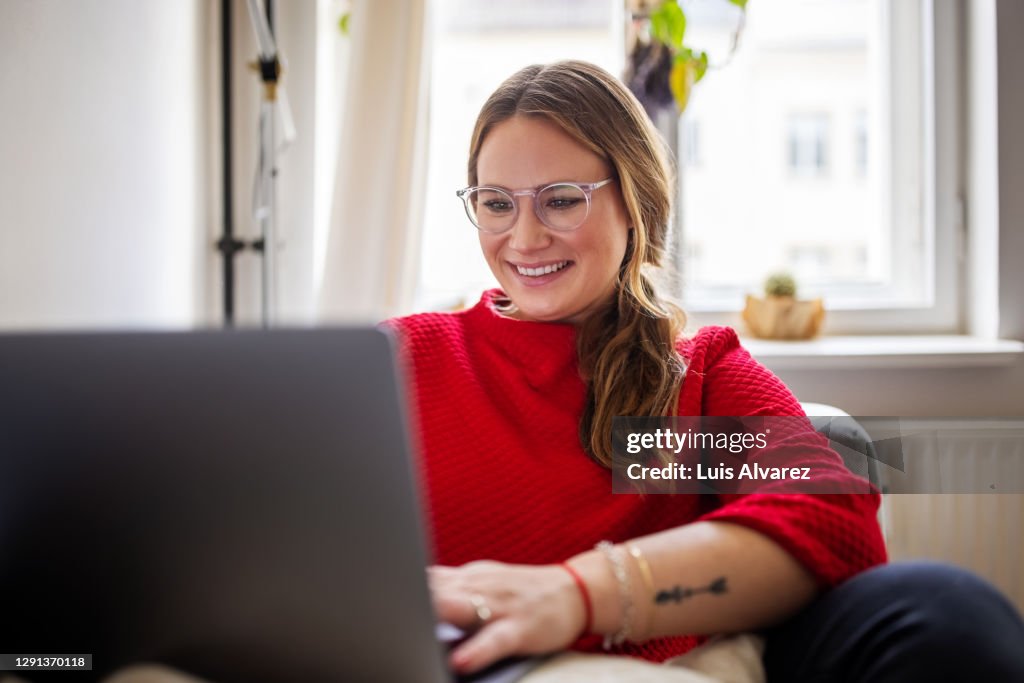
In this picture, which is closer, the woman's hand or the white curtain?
the woman's hand

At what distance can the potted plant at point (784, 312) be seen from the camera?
192 centimetres

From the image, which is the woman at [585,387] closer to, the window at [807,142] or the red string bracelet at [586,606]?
the red string bracelet at [586,606]

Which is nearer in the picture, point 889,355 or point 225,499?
point 225,499

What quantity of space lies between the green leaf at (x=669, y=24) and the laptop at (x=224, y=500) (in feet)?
5.06

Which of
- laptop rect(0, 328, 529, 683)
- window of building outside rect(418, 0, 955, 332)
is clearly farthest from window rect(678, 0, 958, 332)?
laptop rect(0, 328, 529, 683)

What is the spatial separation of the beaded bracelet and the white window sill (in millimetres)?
1115

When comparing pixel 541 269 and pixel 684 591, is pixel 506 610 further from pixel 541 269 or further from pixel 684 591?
pixel 541 269

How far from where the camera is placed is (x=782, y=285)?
1.94 metres

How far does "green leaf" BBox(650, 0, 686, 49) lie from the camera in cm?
180

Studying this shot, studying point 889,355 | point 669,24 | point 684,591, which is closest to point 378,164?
point 669,24

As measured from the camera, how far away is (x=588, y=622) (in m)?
0.73

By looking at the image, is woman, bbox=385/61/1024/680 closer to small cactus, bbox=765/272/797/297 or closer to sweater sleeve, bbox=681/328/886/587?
sweater sleeve, bbox=681/328/886/587

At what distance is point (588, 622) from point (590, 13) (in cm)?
176

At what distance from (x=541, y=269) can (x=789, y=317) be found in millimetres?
986
